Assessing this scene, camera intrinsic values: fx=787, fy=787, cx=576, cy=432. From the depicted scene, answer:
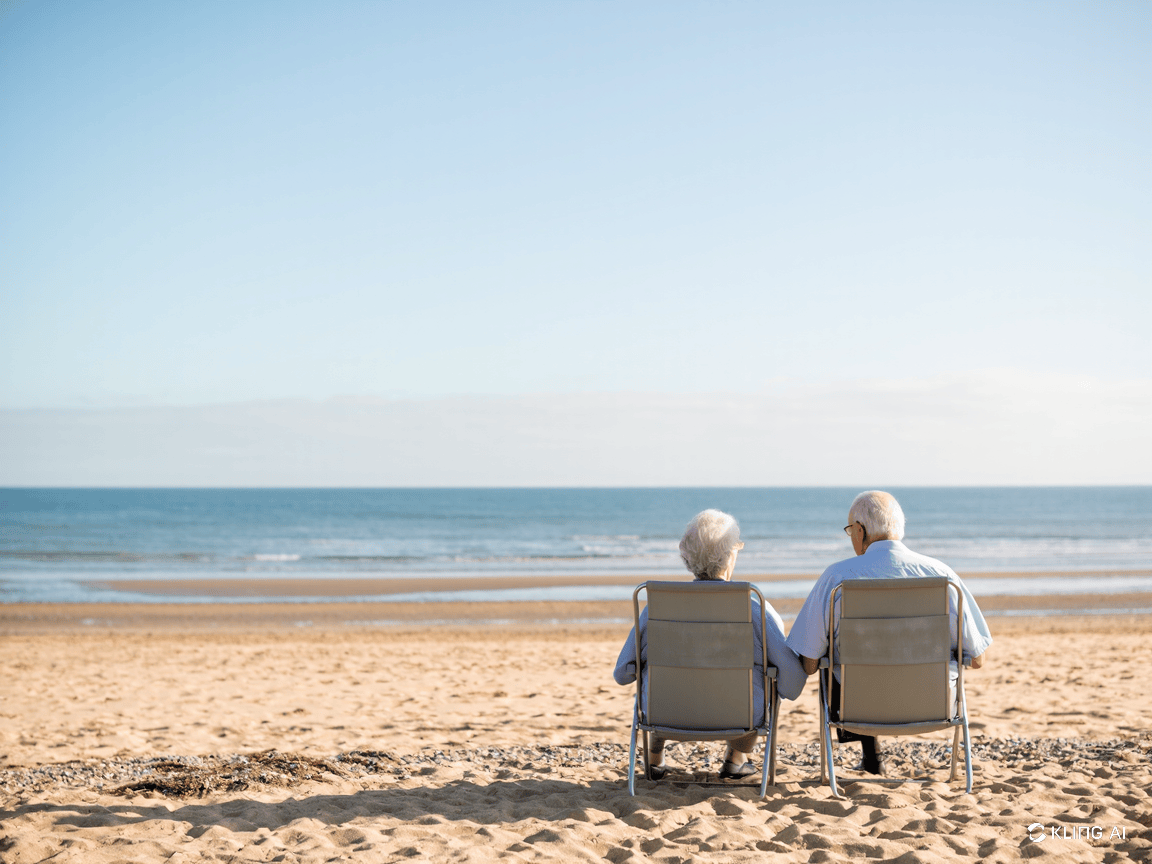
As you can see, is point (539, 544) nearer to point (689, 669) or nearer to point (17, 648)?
point (17, 648)

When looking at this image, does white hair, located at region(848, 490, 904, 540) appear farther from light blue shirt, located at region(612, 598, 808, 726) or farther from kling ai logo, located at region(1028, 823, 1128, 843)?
kling ai logo, located at region(1028, 823, 1128, 843)

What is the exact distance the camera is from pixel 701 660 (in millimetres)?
3430

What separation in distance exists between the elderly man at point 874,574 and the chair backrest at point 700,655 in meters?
0.29

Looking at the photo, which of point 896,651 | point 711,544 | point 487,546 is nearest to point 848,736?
point 896,651

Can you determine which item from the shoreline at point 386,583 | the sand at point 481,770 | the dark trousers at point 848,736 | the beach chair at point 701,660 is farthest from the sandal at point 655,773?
the shoreline at point 386,583

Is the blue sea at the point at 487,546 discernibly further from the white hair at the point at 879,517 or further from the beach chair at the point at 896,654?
the beach chair at the point at 896,654

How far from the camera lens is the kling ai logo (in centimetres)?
302

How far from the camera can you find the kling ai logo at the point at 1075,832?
9.91ft

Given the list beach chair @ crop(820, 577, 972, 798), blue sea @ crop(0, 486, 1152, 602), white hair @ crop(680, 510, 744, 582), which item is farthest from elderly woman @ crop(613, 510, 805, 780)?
blue sea @ crop(0, 486, 1152, 602)

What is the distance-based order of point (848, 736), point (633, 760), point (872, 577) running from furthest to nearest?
point (848, 736), point (633, 760), point (872, 577)

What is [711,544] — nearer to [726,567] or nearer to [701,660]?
[726,567]

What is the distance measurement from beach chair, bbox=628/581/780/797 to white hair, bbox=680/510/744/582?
0.17 m

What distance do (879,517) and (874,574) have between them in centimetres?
27

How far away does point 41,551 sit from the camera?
27.7 m
